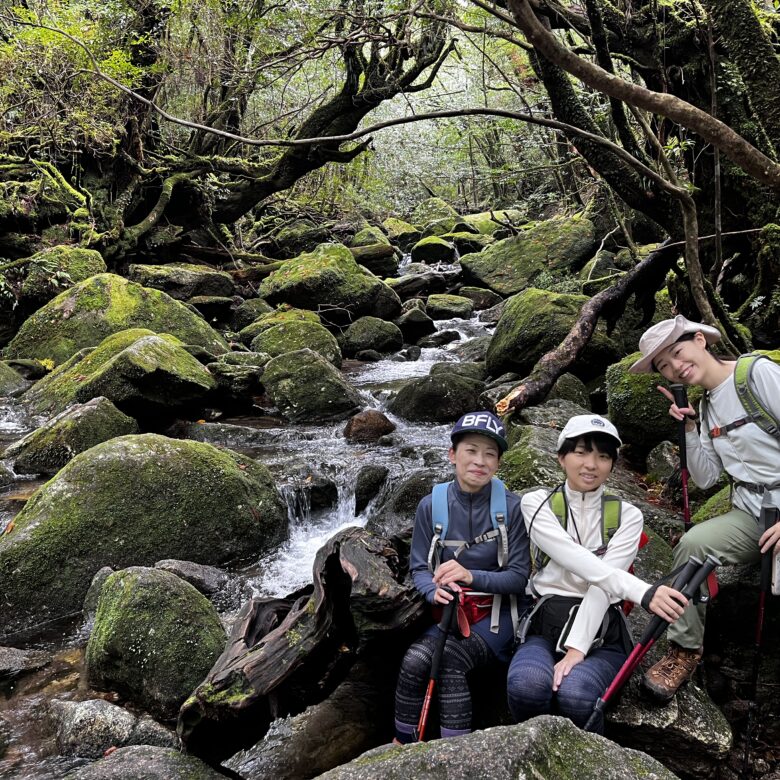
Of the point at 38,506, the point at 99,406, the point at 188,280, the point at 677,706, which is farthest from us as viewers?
the point at 188,280

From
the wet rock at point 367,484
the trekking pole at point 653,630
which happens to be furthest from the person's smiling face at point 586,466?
the wet rock at point 367,484

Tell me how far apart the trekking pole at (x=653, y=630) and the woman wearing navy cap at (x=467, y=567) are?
0.55 meters

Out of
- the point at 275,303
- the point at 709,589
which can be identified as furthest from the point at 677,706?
the point at 275,303

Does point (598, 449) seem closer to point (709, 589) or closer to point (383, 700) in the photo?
point (709, 589)

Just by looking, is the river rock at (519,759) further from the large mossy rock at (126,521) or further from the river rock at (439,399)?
the river rock at (439,399)

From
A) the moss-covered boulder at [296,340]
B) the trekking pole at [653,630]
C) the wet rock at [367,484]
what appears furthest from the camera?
the moss-covered boulder at [296,340]

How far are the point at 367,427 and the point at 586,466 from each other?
6.13 m

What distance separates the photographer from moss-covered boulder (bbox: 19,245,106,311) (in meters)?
12.7

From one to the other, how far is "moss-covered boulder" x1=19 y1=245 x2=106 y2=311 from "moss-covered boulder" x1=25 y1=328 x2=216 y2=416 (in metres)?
3.90

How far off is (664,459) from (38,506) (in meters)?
5.83

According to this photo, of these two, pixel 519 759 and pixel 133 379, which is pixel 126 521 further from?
pixel 519 759

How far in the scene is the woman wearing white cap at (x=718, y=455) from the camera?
2.86 metres

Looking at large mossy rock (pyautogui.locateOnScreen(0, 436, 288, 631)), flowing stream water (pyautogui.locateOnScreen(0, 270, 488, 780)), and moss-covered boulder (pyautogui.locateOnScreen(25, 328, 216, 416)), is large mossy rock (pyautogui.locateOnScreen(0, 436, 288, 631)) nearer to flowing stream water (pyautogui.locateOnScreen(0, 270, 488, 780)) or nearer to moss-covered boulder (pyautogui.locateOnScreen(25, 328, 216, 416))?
flowing stream water (pyautogui.locateOnScreen(0, 270, 488, 780))

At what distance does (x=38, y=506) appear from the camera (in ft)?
16.8
